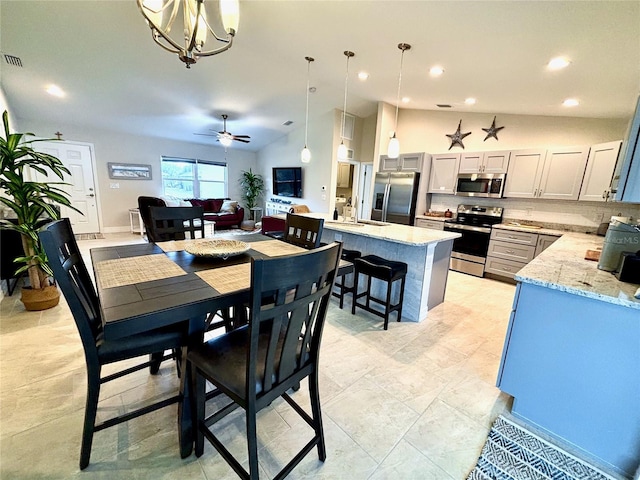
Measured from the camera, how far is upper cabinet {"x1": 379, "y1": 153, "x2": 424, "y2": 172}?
4719 millimetres

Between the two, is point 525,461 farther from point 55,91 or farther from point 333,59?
point 55,91

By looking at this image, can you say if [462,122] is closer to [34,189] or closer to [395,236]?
[395,236]

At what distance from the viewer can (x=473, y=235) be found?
164 inches

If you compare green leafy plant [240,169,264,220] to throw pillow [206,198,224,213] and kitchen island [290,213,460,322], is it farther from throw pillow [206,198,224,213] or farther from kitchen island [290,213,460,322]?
kitchen island [290,213,460,322]

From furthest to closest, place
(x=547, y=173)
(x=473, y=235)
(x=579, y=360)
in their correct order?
(x=473, y=235) → (x=547, y=173) → (x=579, y=360)

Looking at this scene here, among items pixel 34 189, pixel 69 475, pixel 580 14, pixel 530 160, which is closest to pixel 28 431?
pixel 69 475

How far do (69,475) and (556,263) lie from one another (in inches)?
117

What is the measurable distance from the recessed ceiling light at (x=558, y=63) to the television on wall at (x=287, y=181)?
5.01 m

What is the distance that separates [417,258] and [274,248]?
59.1 inches

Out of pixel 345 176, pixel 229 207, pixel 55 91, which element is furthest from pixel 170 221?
pixel 345 176

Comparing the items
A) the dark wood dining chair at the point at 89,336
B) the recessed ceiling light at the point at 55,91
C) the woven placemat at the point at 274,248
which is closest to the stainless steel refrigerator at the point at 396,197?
the woven placemat at the point at 274,248

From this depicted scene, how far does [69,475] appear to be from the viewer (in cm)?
116

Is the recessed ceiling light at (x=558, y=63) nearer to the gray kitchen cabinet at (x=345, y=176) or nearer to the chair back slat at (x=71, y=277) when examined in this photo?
the chair back slat at (x=71, y=277)

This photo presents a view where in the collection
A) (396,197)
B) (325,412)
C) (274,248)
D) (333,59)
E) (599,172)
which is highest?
(333,59)
